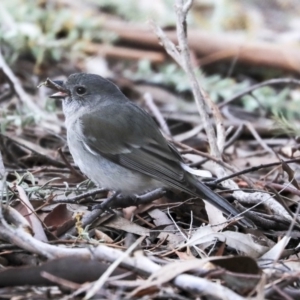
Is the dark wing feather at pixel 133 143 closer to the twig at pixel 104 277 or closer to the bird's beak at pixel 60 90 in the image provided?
the bird's beak at pixel 60 90

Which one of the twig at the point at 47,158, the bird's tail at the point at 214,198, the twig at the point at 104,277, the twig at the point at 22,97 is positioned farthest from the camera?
the twig at the point at 22,97

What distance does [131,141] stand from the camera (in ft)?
13.3

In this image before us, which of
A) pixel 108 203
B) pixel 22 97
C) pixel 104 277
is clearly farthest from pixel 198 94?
pixel 104 277

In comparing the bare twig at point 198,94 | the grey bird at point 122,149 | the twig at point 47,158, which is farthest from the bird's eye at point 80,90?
the bare twig at point 198,94

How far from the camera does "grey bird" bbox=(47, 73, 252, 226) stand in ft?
12.6

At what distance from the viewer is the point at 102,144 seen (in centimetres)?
403

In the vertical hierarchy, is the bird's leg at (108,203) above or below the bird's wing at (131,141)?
below

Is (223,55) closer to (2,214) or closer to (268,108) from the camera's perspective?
(268,108)

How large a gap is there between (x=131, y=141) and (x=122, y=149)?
87 mm

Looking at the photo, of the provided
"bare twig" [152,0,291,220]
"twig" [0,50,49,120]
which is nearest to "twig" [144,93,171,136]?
"bare twig" [152,0,291,220]

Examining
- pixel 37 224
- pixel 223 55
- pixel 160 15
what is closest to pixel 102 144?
pixel 37 224

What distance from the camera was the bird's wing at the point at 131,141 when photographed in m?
3.88

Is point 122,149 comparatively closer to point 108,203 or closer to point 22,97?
point 108,203

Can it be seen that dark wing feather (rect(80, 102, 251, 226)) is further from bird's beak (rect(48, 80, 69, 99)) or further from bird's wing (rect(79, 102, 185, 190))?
bird's beak (rect(48, 80, 69, 99))
